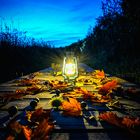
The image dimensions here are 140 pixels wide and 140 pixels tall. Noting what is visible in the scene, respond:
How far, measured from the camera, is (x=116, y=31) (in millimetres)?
11273

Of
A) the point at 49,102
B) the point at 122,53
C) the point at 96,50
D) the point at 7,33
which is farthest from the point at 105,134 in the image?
the point at 96,50

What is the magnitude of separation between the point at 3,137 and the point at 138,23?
883cm

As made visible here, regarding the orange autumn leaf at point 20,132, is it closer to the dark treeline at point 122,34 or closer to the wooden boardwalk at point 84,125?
the wooden boardwalk at point 84,125

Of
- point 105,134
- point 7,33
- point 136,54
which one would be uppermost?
point 7,33

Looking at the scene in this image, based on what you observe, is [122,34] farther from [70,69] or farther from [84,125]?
[84,125]

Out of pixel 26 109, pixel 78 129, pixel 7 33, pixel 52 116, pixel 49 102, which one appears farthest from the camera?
pixel 7 33

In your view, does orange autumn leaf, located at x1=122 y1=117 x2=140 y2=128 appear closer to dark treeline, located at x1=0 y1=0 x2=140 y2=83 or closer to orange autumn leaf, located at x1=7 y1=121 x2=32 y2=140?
orange autumn leaf, located at x1=7 y1=121 x2=32 y2=140

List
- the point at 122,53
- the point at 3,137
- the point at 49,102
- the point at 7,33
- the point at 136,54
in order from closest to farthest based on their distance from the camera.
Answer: the point at 3,137, the point at 49,102, the point at 7,33, the point at 136,54, the point at 122,53

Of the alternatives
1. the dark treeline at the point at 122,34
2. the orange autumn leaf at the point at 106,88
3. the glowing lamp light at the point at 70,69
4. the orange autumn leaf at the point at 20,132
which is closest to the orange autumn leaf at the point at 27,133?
the orange autumn leaf at the point at 20,132

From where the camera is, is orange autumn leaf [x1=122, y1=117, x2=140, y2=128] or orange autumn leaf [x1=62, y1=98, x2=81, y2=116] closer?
orange autumn leaf [x1=122, y1=117, x2=140, y2=128]

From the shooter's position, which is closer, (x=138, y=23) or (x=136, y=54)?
(x=138, y=23)

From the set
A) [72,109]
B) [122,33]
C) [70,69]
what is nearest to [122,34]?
[122,33]

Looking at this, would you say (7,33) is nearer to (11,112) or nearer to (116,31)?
(116,31)

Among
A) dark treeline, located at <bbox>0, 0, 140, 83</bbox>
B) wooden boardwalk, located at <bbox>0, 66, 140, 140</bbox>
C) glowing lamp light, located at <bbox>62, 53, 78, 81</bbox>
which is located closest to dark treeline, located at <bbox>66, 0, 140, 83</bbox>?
dark treeline, located at <bbox>0, 0, 140, 83</bbox>
